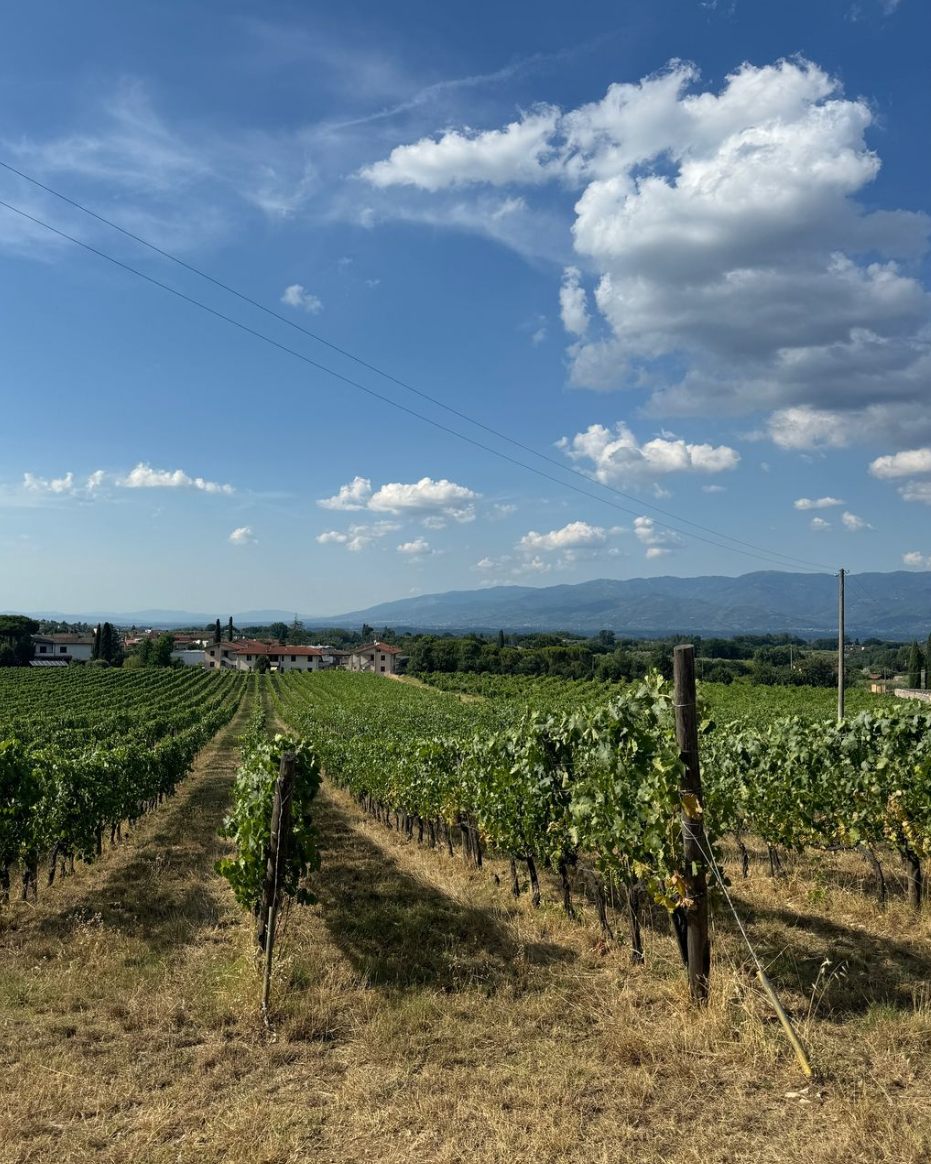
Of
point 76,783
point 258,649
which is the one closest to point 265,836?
point 76,783

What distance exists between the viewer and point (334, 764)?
24000mm

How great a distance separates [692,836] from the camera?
688 cm

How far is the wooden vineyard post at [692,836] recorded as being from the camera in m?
6.84

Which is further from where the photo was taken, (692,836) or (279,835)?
(279,835)

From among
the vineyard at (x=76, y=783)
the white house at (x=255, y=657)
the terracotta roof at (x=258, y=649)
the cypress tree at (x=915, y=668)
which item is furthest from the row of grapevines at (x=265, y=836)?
the white house at (x=255, y=657)

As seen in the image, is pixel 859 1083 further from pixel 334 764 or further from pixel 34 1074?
pixel 334 764

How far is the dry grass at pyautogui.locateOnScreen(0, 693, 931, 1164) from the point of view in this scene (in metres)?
4.91

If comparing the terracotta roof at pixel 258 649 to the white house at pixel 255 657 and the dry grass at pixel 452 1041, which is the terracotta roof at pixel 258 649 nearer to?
the white house at pixel 255 657

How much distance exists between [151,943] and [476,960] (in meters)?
4.12

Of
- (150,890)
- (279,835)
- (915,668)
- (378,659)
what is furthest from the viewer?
(378,659)

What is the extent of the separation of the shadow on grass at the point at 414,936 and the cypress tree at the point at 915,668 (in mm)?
112655

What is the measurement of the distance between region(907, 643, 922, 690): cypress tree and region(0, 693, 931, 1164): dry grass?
112817 mm

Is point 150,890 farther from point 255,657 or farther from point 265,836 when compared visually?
point 255,657

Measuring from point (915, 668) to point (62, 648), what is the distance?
146 m
